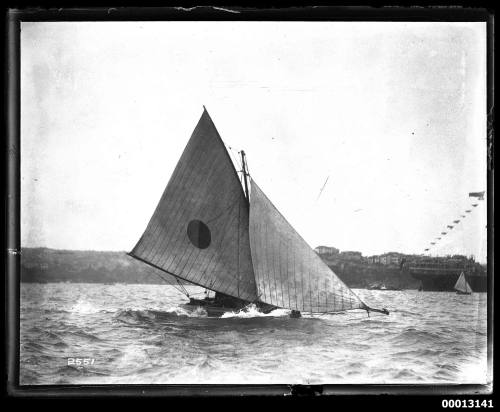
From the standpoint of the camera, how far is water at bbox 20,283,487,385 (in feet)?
17.4

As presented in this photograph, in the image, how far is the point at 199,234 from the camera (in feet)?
18.8

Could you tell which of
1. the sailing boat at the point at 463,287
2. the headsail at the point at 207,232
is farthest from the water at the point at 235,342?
the headsail at the point at 207,232

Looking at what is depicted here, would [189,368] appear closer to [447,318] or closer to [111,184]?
[111,184]

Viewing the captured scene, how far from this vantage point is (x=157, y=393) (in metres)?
5.24

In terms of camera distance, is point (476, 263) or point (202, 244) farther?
point (202, 244)

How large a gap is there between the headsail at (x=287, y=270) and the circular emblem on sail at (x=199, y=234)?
0.45 metres

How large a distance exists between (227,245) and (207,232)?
24cm

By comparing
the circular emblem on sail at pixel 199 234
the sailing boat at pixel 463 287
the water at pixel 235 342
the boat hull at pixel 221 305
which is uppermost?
the circular emblem on sail at pixel 199 234

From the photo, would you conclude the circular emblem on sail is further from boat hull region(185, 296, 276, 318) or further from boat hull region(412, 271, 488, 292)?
boat hull region(412, 271, 488, 292)

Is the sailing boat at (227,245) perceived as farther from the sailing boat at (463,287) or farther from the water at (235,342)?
the sailing boat at (463,287)

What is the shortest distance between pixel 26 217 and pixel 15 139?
0.73 metres
